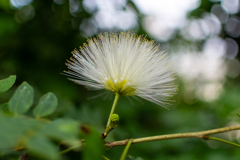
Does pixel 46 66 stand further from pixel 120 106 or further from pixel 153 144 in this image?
pixel 153 144

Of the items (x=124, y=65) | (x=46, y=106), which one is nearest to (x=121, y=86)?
(x=124, y=65)

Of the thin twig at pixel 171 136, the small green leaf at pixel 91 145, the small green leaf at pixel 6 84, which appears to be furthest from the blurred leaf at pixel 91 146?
the small green leaf at pixel 6 84

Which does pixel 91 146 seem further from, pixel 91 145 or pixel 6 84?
pixel 6 84

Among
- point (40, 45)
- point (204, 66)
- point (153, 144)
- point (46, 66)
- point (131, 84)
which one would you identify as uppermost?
point (40, 45)

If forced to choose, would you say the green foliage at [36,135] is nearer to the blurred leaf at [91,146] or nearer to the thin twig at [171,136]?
the blurred leaf at [91,146]

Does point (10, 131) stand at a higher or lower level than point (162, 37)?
lower

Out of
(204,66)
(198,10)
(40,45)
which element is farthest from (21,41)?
(204,66)

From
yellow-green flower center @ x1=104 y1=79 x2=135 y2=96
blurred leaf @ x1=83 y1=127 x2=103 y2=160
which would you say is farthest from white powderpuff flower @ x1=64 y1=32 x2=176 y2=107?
blurred leaf @ x1=83 y1=127 x2=103 y2=160
